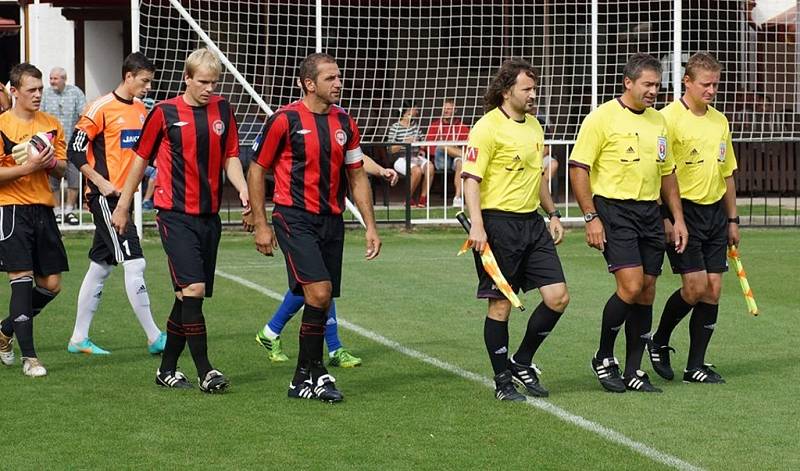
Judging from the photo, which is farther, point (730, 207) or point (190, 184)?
point (730, 207)

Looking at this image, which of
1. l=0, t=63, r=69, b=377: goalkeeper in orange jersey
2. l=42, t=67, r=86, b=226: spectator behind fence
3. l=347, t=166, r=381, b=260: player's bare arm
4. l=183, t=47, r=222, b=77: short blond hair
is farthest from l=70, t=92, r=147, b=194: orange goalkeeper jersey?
l=42, t=67, r=86, b=226: spectator behind fence

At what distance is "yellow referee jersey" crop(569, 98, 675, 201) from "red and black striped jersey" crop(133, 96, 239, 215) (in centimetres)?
208

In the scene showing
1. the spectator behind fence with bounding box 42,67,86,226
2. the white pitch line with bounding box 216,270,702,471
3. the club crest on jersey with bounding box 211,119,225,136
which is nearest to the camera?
the white pitch line with bounding box 216,270,702,471

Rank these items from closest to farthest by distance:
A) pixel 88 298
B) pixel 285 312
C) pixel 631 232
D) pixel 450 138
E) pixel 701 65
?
1. pixel 631 232
2. pixel 701 65
3. pixel 285 312
4. pixel 88 298
5. pixel 450 138


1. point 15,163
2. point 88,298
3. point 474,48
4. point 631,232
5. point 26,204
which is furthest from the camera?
point 474,48

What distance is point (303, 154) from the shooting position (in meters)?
8.14

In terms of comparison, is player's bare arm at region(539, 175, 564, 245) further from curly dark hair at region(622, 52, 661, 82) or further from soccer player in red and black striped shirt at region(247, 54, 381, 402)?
soccer player in red and black striped shirt at region(247, 54, 381, 402)

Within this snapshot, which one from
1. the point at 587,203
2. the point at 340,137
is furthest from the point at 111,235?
the point at 587,203

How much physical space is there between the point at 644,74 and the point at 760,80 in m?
16.3

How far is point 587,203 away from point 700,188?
2.93 ft

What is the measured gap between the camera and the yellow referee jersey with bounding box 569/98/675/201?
8.29 metres


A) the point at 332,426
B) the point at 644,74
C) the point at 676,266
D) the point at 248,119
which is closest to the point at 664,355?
the point at 676,266

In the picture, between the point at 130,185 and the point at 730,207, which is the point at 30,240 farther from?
the point at 730,207

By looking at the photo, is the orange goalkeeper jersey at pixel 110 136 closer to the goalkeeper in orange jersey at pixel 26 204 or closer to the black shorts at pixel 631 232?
the goalkeeper in orange jersey at pixel 26 204
